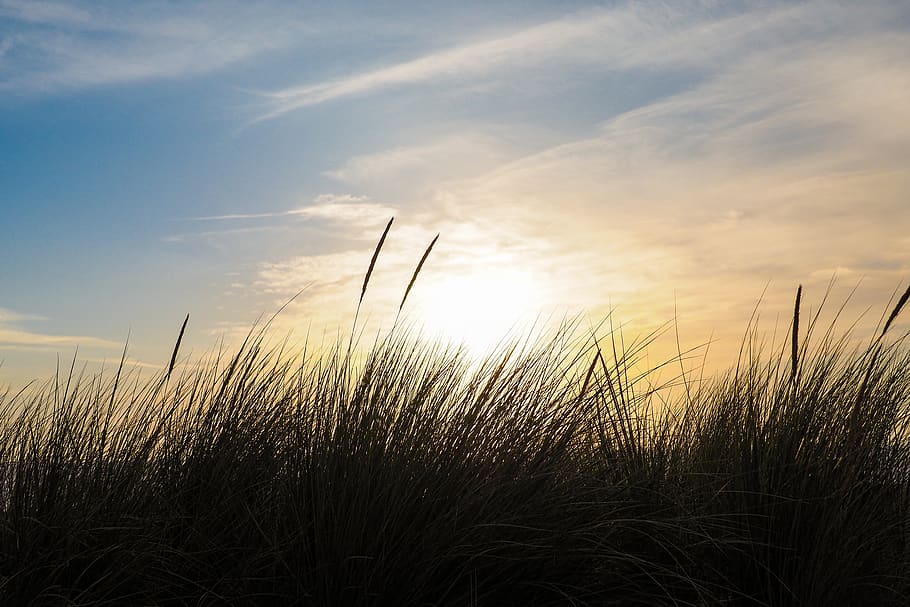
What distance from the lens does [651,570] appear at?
309 centimetres

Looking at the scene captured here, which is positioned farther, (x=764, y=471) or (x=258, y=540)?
(x=764, y=471)

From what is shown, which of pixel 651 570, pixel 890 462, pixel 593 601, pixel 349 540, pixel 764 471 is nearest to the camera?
pixel 349 540

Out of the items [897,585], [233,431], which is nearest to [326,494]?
[233,431]

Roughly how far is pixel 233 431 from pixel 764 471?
217 cm

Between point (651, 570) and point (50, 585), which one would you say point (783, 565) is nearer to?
point (651, 570)

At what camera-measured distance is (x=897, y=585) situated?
11.3 ft

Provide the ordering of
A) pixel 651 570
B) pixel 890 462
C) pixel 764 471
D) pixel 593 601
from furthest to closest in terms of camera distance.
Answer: pixel 890 462
pixel 764 471
pixel 651 570
pixel 593 601

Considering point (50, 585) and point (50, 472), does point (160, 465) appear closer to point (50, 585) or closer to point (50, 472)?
point (50, 472)

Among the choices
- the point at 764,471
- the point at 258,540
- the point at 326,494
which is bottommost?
the point at 258,540

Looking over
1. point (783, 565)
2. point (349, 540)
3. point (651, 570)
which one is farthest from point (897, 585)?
point (349, 540)

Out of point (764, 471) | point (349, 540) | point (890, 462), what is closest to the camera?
point (349, 540)

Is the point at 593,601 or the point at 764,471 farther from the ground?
the point at 764,471

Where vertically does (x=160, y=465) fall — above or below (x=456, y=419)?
below

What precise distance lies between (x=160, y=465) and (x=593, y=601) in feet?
6.03
